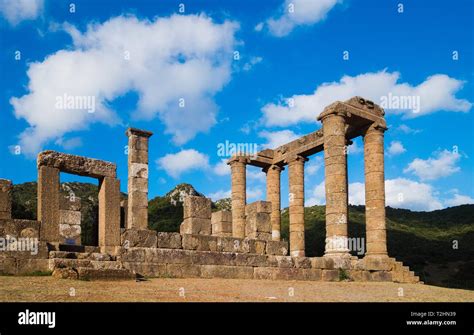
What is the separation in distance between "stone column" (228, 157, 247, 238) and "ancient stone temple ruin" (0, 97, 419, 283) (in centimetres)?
318

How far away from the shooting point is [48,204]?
14711mm

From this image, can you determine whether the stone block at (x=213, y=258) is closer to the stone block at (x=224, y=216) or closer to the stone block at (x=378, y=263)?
the stone block at (x=224, y=216)

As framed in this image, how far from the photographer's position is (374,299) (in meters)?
12.1

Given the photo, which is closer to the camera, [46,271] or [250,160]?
[46,271]

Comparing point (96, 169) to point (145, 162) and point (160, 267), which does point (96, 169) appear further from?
point (145, 162)

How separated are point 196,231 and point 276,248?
298cm

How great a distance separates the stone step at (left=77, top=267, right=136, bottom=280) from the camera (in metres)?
12.0

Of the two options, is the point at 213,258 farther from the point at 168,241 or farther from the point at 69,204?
the point at 69,204

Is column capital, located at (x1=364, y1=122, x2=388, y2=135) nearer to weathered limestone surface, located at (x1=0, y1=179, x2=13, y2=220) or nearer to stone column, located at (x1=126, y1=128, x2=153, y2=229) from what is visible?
stone column, located at (x1=126, y1=128, x2=153, y2=229)

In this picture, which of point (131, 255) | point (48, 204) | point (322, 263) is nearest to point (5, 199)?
point (48, 204)
